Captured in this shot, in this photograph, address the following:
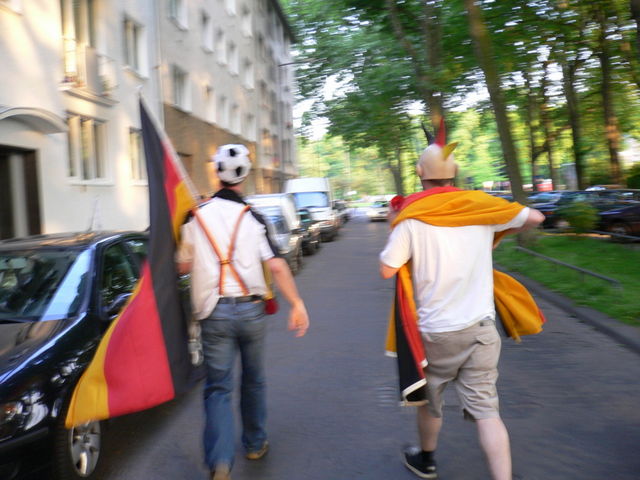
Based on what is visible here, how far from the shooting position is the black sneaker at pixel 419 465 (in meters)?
3.56

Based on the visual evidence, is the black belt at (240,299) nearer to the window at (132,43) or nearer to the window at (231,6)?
the window at (132,43)

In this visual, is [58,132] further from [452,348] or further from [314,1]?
[314,1]

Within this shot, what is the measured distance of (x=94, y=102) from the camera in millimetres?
15805

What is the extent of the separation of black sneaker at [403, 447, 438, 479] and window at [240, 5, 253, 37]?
3384cm

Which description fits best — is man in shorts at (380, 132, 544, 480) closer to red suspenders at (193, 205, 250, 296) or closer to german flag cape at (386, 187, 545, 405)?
german flag cape at (386, 187, 545, 405)

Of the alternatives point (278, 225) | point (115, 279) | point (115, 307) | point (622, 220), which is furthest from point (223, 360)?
point (622, 220)

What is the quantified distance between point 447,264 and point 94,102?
572 inches

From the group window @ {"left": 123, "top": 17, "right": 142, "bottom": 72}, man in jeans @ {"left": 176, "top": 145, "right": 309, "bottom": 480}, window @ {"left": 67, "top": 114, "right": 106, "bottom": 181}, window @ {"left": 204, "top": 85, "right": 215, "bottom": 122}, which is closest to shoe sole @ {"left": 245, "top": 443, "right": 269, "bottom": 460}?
man in jeans @ {"left": 176, "top": 145, "right": 309, "bottom": 480}

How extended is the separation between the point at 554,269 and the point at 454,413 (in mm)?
7722

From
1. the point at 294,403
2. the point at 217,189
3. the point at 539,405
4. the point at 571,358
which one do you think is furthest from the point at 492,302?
the point at 571,358

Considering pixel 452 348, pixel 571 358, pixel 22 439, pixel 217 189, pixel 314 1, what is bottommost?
pixel 571 358

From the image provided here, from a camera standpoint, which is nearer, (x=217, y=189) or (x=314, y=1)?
(x=217, y=189)

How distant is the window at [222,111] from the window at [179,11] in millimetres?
5160

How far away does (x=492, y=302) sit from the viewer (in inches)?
126
